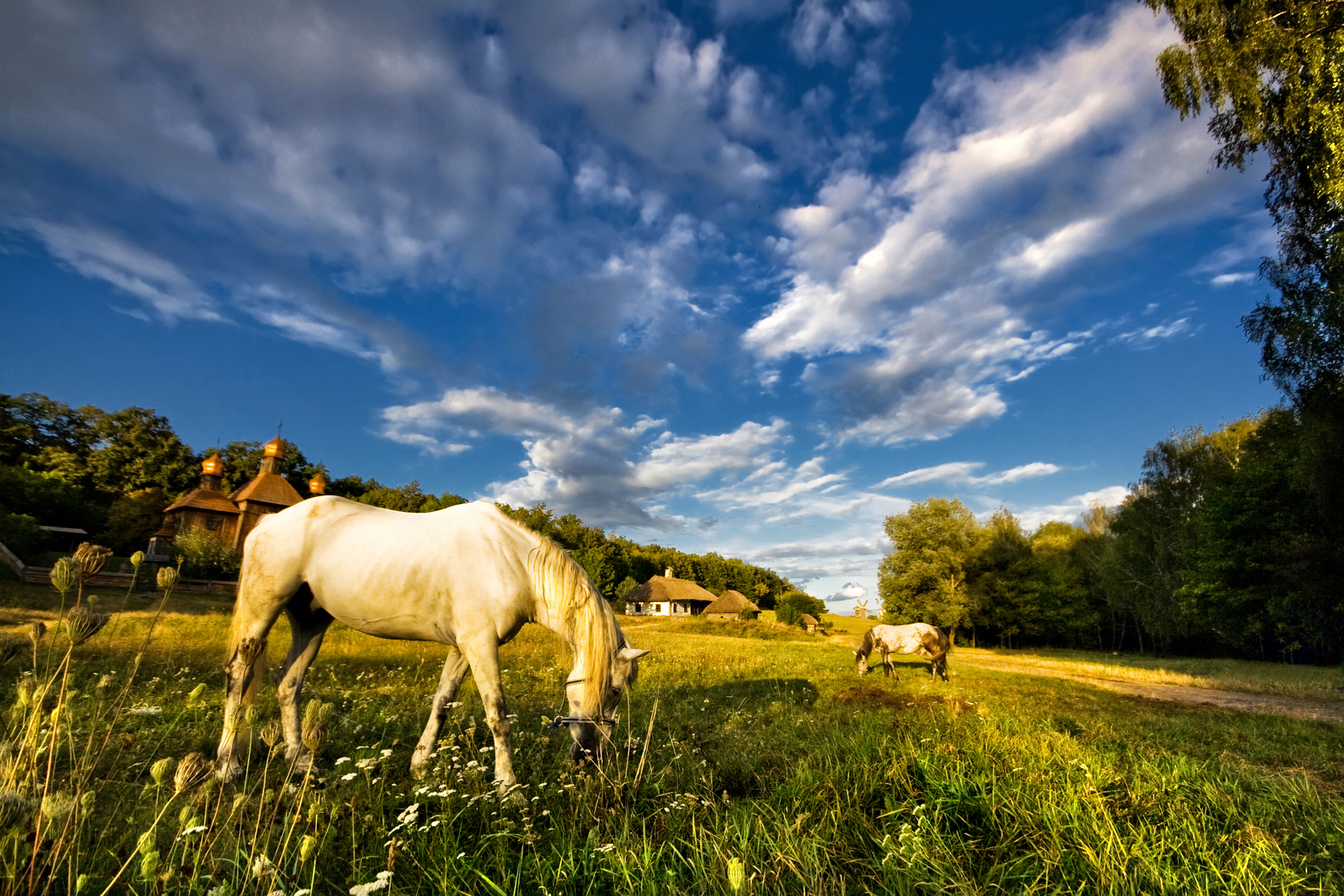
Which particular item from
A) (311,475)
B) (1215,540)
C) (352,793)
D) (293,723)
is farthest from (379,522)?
(311,475)

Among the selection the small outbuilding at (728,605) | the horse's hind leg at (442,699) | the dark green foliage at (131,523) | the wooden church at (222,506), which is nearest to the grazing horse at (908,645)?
the horse's hind leg at (442,699)

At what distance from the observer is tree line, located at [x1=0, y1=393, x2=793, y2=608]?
38250 millimetres

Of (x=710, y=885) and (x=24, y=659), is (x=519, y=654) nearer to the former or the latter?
(x=24, y=659)

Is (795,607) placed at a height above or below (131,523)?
below

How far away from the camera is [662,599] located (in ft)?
226

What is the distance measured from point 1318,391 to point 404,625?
72.3 feet

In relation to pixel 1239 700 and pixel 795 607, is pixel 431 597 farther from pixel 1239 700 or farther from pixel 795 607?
pixel 795 607

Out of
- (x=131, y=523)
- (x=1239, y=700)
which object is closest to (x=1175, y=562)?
(x=1239, y=700)

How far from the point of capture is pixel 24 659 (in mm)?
8016

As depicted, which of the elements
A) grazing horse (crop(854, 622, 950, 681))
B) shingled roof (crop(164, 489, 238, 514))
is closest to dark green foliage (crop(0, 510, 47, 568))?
shingled roof (crop(164, 489, 238, 514))

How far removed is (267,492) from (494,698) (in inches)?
1948

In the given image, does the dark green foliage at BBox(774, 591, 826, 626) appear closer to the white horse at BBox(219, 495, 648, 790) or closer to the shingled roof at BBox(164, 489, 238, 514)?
the shingled roof at BBox(164, 489, 238, 514)

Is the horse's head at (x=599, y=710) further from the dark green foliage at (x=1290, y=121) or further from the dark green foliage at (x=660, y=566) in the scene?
the dark green foliage at (x=660, y=566)

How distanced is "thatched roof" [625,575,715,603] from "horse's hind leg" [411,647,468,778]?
65054mm
